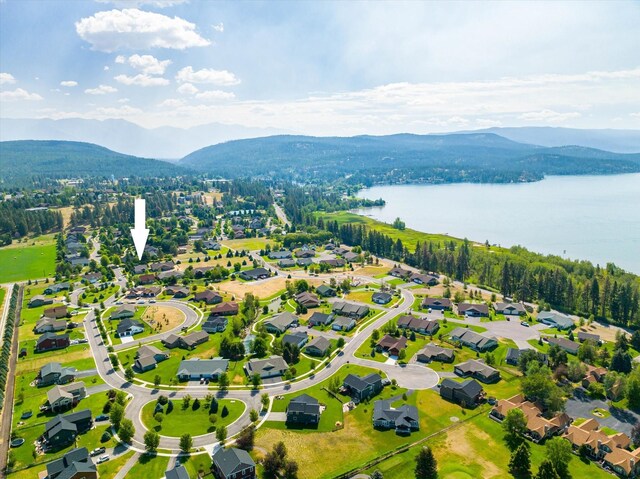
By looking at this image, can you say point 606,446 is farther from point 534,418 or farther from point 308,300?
point 308,300

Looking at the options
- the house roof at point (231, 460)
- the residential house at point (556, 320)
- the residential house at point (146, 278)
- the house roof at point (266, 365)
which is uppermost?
the house roof at point (231, 460)

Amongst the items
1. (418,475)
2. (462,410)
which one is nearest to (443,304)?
(462,410)

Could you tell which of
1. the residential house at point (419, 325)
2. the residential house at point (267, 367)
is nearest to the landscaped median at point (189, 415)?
the residential house at point (267, 367)

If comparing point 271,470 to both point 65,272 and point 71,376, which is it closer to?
point 71,376

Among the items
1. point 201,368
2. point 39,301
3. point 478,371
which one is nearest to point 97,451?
point 201,368

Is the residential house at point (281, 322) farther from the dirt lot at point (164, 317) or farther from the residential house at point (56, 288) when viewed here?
the residential house at point (56, 288)
